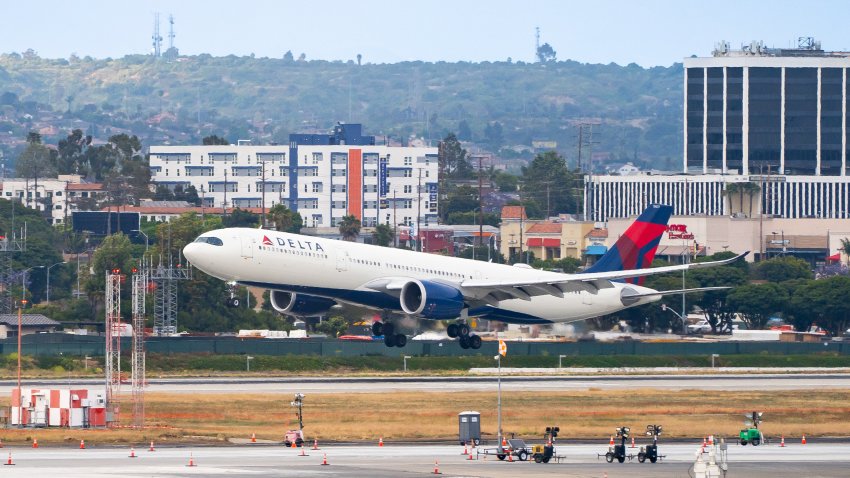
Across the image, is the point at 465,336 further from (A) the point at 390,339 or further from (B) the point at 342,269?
(B) the point at 342,269

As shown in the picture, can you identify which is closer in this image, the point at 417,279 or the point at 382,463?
the point at 382,463

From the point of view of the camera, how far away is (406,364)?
10350cm

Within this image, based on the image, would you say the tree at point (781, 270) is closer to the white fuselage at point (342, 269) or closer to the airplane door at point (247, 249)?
the white fuselage at point (342, 269)

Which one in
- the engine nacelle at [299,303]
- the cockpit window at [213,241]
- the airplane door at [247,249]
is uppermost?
the cockpit window at [213,241]

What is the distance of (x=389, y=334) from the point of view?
8381 centimetres

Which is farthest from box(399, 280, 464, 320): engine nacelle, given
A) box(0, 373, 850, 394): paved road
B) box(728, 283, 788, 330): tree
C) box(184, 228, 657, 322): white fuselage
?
box(728, 283, 788, 330): tree

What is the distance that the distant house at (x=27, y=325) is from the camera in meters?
125

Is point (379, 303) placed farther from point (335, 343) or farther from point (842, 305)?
point (842, 305)

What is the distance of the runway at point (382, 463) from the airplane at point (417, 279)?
16197mm

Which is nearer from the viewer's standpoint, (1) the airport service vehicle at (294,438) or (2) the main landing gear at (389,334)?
(1) the airport service vehicle at (294,438)

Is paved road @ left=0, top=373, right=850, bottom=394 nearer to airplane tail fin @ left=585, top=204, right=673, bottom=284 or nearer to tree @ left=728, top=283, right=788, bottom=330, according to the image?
airplane tail fin @ left=585, top=204, right=673, bottom=284

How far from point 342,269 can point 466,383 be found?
1649cm

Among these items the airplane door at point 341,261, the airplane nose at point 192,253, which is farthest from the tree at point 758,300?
the airplane nose at point 192,253

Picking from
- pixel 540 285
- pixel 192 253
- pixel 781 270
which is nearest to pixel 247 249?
pixel 192 253
